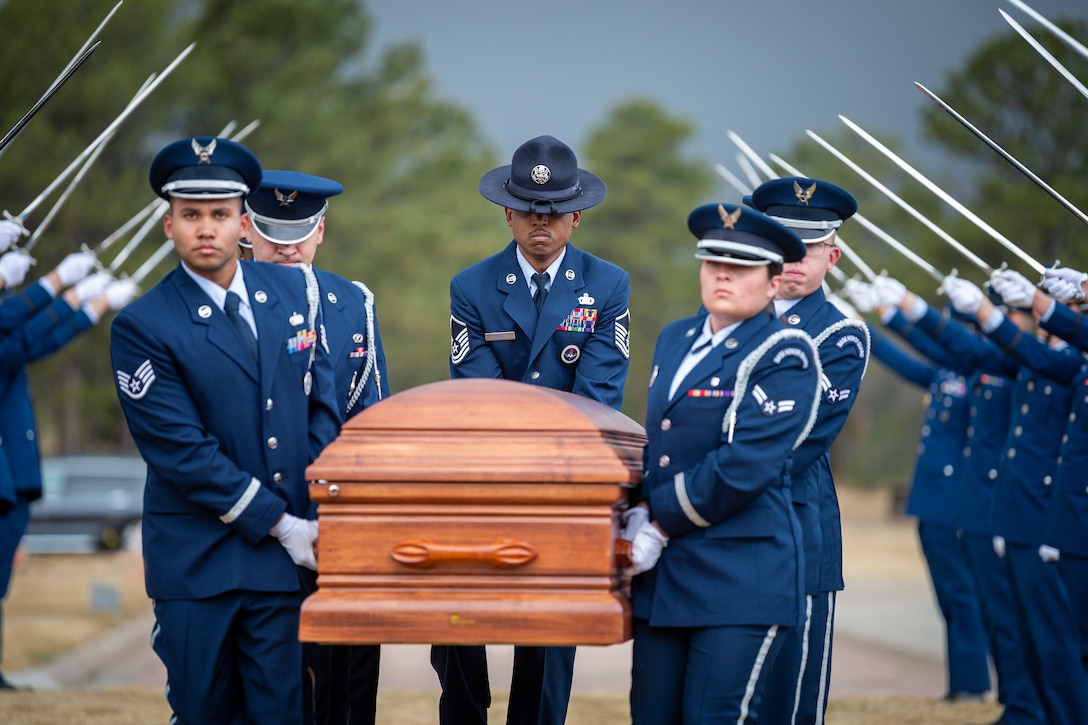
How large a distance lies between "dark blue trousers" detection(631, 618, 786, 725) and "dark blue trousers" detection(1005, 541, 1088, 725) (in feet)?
10.6

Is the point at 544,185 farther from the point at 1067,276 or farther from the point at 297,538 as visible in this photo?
the point at 1067,276

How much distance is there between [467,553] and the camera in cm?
358

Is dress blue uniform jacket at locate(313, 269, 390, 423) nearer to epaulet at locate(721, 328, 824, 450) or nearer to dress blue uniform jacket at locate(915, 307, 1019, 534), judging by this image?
epaulet at locate(721, 328, 824, 450)

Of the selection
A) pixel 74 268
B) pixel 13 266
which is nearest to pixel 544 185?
pixel 13 266

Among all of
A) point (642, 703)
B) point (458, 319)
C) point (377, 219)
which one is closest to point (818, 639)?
point (642, 703)

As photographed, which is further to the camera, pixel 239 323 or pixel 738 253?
pixel 239 323

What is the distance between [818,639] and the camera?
15.9 feet

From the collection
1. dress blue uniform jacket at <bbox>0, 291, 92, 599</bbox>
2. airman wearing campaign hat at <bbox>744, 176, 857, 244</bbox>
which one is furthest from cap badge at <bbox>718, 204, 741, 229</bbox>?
dress blue uniform jacket at <bbox>0, 291, 92, 599</bbox>

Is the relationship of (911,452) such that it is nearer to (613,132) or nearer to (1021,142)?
(613,132)

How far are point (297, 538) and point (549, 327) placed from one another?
1.42 m

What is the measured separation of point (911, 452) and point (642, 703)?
38576 millimetres

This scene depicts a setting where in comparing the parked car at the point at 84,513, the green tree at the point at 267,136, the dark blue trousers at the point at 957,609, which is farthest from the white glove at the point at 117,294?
the parked car at the point at 84,513

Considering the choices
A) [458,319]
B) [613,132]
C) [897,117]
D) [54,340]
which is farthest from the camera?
[897,117]

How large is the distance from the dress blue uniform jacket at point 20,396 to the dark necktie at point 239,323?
4.63m
